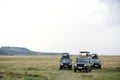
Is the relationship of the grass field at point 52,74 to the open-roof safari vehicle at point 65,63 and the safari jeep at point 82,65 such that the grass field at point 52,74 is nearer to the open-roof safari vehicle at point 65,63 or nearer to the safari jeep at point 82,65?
the safari jeep at point 82,65

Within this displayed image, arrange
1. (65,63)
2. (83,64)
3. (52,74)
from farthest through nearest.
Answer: (65,63), (83,64), (52,74)

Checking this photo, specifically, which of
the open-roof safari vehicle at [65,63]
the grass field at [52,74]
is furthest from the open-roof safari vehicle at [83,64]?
the open-roof safari vehicle at [65,63]

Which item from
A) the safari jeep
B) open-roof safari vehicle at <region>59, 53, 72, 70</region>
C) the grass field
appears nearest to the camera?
the grass field

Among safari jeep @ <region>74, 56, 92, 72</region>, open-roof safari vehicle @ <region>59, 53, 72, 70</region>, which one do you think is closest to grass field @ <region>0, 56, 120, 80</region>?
safari jeep @ <region>74, 56, 92, 72</region>

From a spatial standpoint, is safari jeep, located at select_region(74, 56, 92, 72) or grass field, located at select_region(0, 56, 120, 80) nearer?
grass field, located at select_region(0, 56, 120, 80)

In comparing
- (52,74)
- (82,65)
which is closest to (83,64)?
(82,65)

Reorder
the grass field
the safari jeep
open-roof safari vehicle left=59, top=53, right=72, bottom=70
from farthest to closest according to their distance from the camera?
open-roof safari vehicle left=59, top=53, right=72, bottom=70
the safari jeep
the grass field

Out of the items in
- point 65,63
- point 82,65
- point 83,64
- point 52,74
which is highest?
point 65,63

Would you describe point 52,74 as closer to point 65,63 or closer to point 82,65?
point 82,65

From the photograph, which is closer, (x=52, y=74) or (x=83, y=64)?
(x=52, y=74)

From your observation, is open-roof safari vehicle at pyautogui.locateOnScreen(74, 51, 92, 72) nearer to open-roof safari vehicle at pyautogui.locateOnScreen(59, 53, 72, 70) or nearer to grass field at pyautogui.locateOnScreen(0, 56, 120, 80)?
grass field at pyautogui.locateOnScreen(0, 56, 120, 80)

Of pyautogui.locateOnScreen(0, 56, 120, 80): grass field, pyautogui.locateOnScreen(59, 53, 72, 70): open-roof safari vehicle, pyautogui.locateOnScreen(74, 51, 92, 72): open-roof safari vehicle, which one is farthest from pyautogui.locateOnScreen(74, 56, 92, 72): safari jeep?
pyautogui.locateOnScreen(59, 53, 72, 70): open-roof safari vehicle

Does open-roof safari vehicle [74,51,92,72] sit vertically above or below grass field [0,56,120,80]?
above

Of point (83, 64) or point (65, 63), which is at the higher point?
point (65, 63)
